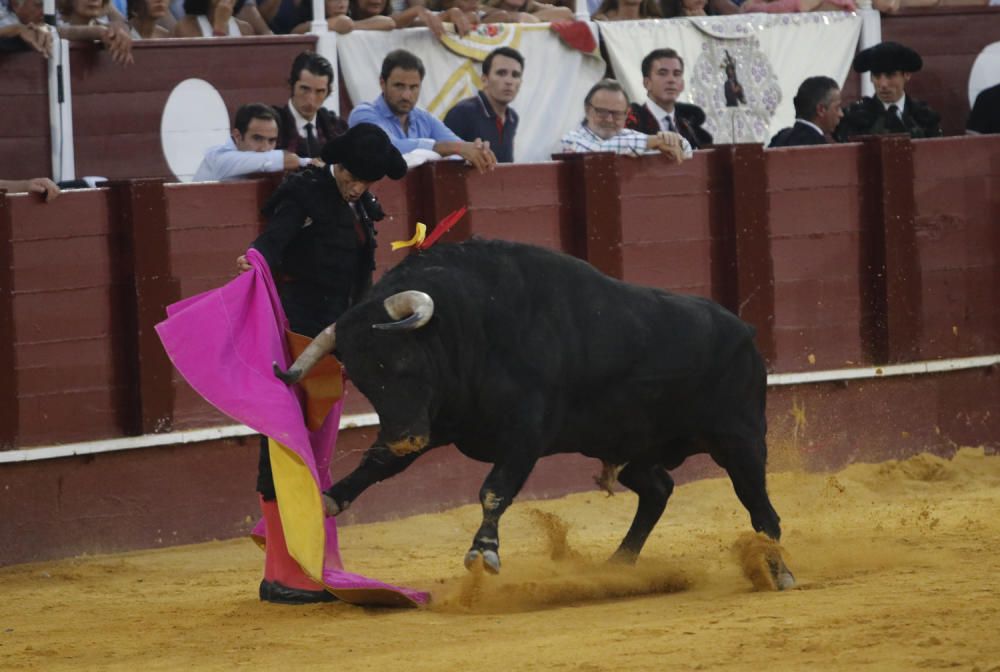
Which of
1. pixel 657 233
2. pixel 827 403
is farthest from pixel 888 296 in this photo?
pixel 657 233

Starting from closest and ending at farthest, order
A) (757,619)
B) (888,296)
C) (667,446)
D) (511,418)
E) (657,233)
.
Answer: (757,619)
(511,418)
(667,446)
(657,233)
(888,296)

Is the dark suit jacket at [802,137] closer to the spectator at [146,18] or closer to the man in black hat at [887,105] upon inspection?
the man in black hat at [887,105]

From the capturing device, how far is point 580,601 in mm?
6242

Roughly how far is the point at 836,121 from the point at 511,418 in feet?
15.5

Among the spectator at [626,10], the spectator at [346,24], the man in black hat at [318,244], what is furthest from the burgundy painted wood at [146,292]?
the spectator at [626,10]

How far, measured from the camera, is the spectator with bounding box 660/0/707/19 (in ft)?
36.8

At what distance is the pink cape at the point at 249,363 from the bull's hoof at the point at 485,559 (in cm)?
42

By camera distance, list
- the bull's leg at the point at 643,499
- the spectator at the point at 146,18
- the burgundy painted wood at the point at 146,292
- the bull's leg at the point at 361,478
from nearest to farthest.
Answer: the bull's leg at the point at 361,478
the bull's leg at the point at 643,499
the burgundy painted wood at the point at 146,292
the spectator at the point at 146,18

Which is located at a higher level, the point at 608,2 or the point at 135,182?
the point at 608,2

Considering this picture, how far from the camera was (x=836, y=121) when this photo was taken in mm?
10266

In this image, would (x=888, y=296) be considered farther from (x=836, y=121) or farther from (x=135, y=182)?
(x=135, y=182)

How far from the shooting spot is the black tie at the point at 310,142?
8.46 metres

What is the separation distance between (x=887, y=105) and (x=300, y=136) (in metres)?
3.70

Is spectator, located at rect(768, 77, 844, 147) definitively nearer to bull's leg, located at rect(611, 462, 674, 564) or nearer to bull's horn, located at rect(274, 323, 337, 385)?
bull's leg, located at rect(611, 462, 674, 564)
